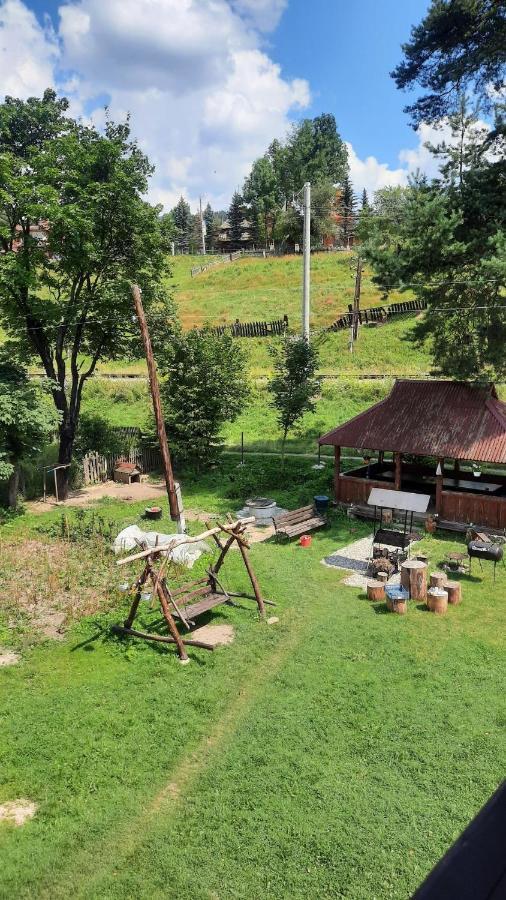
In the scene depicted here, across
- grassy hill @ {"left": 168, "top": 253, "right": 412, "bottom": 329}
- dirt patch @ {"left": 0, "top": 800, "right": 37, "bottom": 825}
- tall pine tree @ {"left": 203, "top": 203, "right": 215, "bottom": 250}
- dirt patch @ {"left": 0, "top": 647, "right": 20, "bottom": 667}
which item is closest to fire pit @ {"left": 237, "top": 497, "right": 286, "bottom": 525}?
dirt patch @ {"left": 0, "top": 647, "right": 20, "bottom": 667}

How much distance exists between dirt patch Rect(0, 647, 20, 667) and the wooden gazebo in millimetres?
13573

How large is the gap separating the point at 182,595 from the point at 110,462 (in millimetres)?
15383

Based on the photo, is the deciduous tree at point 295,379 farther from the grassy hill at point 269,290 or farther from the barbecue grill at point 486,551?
the grassy hill at point 269,290

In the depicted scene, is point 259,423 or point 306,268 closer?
point 306,268

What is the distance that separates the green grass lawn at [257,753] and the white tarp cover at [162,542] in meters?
3.25

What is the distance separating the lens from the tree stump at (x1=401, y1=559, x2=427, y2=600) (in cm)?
1497

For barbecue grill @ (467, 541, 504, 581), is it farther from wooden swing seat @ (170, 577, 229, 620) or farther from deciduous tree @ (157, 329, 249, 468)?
deciduous tree @ (157, 329, 249, 468)

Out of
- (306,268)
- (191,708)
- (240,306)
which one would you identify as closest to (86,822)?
(191,708)

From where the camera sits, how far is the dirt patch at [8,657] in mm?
12172

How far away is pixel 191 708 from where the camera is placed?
1045 centimetres

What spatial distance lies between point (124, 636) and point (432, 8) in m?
23.4

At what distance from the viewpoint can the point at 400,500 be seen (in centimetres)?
1892

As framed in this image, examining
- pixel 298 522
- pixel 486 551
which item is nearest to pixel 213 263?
pixel 298 522

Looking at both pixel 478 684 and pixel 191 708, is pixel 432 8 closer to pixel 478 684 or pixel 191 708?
pixel 478 684
